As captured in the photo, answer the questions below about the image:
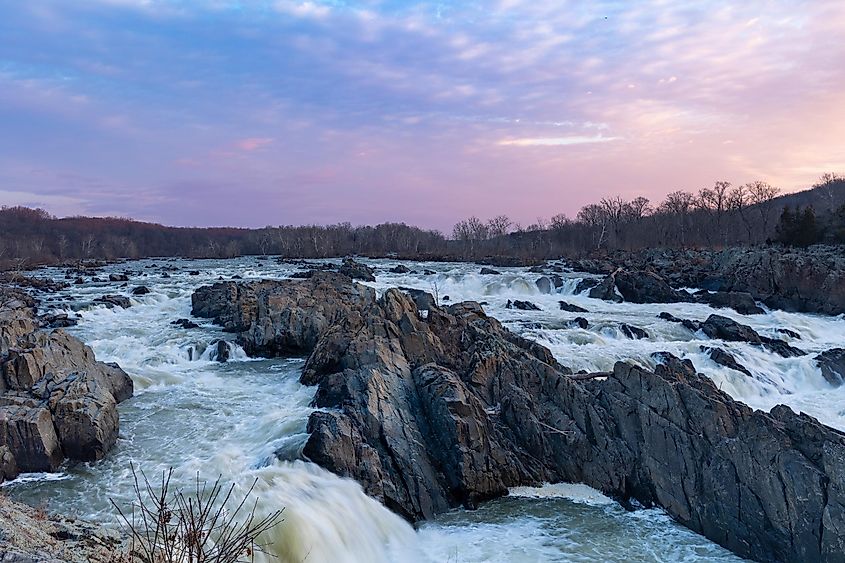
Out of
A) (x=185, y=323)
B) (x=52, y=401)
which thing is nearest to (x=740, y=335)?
(x=185, y=323)

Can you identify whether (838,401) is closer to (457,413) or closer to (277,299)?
(457,413)

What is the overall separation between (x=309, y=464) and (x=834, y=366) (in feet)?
65.3

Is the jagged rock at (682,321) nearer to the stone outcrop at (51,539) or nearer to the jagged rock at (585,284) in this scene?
the jagged rock at (585,284)

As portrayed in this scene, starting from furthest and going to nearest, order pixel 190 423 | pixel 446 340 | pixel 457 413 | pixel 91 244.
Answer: pixel 91 244 → pixel 446 340 → pixel 190 423 → pixel 457 413

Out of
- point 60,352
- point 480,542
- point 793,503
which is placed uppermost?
point 60,352

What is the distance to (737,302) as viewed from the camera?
3309cm

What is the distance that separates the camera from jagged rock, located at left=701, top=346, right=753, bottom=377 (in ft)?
67.1

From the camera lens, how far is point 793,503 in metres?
10.2

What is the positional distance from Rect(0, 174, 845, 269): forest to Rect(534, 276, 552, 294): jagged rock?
28.9 meters

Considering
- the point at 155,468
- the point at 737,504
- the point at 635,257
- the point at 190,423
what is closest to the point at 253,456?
the point at 155,468

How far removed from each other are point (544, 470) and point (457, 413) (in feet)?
8.07

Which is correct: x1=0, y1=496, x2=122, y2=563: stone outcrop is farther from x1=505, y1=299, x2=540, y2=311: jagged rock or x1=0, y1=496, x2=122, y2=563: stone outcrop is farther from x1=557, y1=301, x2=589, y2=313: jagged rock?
x1=557, y1=301, x2=589, y2=313: jagged rock

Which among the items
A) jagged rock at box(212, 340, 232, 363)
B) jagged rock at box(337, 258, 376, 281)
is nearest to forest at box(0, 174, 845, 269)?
jagged rock at box(337, 258, 376, 281)

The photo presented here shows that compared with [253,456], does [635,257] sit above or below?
above
